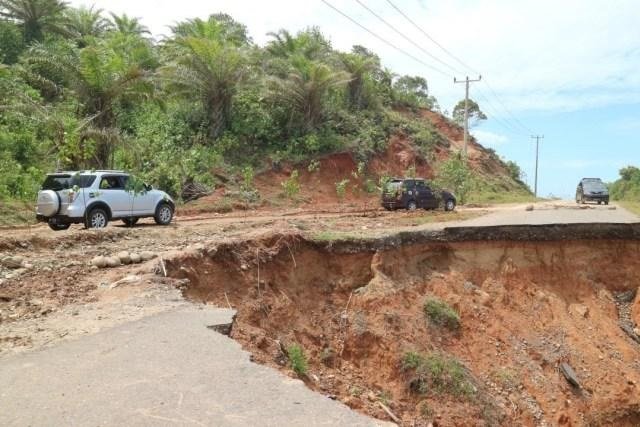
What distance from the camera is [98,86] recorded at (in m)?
18.9

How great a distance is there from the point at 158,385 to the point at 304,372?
11.7 ft

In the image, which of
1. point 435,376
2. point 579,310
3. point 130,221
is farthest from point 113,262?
point 579,310

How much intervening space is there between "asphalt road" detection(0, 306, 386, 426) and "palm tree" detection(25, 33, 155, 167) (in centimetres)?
1413

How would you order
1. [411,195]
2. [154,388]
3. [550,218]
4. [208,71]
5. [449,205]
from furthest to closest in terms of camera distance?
[208,71] → [449,205] → [411,195] → [550,218] → [154,388]

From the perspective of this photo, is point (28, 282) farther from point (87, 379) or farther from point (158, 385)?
point (158, 385)

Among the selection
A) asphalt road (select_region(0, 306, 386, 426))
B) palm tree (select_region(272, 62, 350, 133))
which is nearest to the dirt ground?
asphalt road (select_region(0, 306, 386, 426))

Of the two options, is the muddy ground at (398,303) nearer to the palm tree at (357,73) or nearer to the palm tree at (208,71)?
the palm tree at (208,71)

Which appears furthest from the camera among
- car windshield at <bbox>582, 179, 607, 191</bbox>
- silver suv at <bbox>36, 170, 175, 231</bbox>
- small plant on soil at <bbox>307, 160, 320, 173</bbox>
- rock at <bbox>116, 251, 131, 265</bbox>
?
car windshield at <bbox>582, 179, 607, 191</bbox>

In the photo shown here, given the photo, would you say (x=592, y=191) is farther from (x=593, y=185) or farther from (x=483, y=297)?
(x=483, y=297)

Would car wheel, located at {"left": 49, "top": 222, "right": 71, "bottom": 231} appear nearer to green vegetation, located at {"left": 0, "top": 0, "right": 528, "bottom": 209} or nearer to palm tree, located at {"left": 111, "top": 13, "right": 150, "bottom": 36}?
green vegetation, located at {"left": 0, "top": 0, "right": 528, "bottom": 209}

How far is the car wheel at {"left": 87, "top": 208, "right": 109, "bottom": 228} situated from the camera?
44.6ft

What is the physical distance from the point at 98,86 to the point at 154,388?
55.9 feet

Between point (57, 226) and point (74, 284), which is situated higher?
point (57, 226)

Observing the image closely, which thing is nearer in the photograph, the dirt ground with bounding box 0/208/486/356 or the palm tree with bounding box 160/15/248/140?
the dirt ground with bounding box 0/208/486/356
